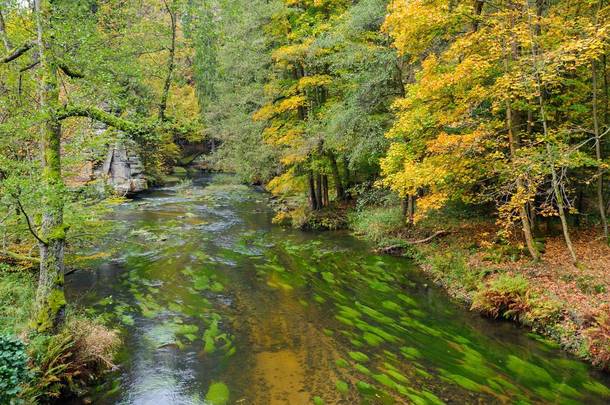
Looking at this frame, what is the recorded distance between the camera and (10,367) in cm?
461

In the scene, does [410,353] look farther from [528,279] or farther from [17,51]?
[17,51]

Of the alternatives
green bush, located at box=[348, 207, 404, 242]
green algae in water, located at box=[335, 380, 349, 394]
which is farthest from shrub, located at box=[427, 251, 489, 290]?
green algae in water, located at box=[335, 380, 349, 394]

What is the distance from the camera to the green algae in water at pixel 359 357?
292 inches

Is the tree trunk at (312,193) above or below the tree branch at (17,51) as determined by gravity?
below

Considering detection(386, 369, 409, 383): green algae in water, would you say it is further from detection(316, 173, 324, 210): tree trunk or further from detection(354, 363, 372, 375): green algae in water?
detection(316, 173, 324, 210): tree trunk

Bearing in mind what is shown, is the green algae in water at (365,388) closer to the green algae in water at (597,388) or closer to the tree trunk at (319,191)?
the green algae in water at (597,388)

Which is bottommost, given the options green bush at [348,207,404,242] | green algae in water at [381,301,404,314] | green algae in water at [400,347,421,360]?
green algae in water at [381,301,404,314]

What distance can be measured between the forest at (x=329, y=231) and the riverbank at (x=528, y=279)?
0.18 ft

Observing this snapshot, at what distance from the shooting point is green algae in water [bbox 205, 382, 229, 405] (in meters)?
6.18

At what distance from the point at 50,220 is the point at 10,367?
116 inches

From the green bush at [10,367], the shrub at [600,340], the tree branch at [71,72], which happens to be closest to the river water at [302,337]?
the shrub at [600,340]

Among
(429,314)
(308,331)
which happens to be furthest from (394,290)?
(308,331)

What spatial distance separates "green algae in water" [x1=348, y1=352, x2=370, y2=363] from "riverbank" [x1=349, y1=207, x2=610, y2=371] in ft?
12.5

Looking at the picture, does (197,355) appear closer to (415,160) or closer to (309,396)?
(309,396)
